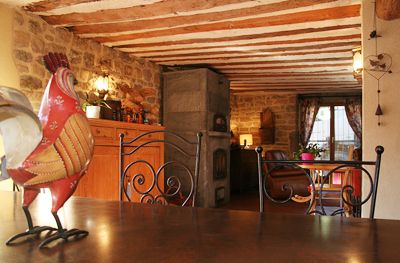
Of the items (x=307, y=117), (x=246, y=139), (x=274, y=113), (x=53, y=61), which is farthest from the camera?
(x=274, y=113)

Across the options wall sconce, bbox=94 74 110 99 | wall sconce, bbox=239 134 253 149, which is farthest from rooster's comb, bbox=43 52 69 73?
wall sconce, bbox=239 134 253 149

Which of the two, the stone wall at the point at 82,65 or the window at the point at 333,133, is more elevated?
the stone wall at the point at 82,65

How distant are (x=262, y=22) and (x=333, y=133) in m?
5.93

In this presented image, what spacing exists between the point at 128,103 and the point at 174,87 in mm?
1117

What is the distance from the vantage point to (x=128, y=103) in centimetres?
495

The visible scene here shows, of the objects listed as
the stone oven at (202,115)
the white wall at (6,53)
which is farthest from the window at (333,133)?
the white wall at (6,53)

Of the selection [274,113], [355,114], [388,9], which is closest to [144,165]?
[388,9]

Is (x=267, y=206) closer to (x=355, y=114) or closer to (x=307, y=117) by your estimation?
(x=307, y=117)

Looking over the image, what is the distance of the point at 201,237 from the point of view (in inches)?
35.0

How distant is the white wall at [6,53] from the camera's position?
330 cm

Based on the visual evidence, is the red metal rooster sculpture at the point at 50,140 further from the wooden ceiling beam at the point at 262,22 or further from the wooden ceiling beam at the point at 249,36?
the wooden ceiling beam at the point at 249,36

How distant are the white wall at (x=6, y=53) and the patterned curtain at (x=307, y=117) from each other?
700 centimetres

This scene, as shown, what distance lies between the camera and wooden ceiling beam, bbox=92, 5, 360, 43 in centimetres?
344

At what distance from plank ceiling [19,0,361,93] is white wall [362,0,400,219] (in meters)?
0.50
